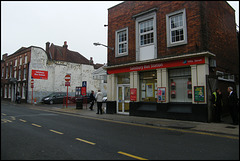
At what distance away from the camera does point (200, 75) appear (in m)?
9.66

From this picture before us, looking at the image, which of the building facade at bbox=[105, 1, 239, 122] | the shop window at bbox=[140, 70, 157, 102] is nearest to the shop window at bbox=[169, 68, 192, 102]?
the building facade at bbox=[105, 1, 239, 122]

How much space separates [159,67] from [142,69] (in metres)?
1.28

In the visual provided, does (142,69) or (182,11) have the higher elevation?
(182,11)

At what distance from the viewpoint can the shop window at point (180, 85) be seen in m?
10.4

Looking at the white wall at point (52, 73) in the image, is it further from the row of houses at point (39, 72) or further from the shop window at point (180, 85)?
the shop window at point (180, 85)

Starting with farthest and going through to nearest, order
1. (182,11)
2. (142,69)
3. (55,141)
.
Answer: (142,69) → (182,11) → (55,141)

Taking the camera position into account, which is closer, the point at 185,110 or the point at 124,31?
the point at 185,110

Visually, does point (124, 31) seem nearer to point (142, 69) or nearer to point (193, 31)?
point (142, 69)

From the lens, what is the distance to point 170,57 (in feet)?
34.7

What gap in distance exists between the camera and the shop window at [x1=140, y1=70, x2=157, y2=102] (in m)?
11.9

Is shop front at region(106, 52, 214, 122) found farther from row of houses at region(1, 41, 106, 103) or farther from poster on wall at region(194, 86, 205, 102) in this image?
row of houses at region(1, 41, 106, 103)

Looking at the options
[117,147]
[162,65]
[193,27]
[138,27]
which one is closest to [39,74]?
[138,27]

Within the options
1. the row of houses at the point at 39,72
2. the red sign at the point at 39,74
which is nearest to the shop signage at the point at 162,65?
the row of houses at the point at 39,72

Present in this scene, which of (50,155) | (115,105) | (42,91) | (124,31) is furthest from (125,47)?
(42,91)
